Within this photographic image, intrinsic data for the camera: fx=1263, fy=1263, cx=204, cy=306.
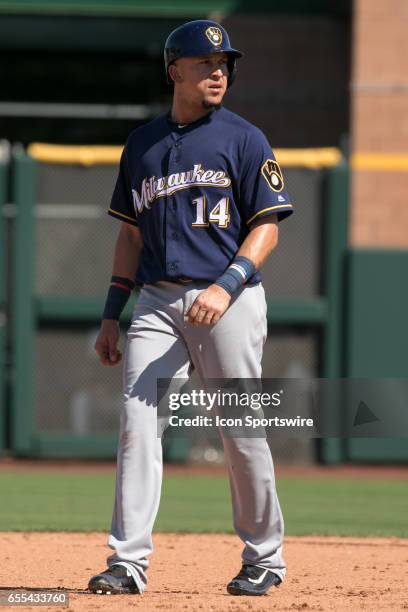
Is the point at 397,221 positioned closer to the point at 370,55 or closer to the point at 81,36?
the point at 370,55

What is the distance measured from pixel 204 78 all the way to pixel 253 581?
1.83 m

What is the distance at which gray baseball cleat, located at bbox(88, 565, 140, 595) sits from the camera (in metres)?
4.43

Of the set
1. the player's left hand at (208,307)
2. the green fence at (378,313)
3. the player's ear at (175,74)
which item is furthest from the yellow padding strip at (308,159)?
the player's left hand at (208,307)

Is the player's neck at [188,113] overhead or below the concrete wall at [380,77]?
below

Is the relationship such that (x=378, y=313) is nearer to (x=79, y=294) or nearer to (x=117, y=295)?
(x=79, y=294)

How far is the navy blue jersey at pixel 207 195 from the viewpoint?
4.53 metres

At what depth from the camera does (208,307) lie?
14.2 feet

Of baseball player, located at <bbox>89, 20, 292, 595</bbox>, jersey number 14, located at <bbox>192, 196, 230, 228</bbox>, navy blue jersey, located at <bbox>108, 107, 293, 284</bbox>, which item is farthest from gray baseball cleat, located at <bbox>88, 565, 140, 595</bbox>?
jersey number 14, located at <bbox>192, 196, 230, 228</bbox>

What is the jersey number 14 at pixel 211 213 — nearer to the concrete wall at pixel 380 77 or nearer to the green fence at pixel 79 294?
the green fence at pixel 79 294

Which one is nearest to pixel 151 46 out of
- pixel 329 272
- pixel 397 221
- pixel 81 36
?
pixel 81 36

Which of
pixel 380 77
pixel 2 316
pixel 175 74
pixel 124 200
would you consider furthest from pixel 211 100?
pixel 380 77

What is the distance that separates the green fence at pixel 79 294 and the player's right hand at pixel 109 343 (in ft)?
18.1

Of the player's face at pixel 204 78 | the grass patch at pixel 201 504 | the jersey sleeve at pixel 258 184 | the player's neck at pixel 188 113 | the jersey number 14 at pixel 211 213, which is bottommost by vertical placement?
the grass patch at pixel 201 504

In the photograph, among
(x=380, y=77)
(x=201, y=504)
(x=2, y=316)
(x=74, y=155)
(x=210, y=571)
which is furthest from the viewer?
(x=380, y=77)
